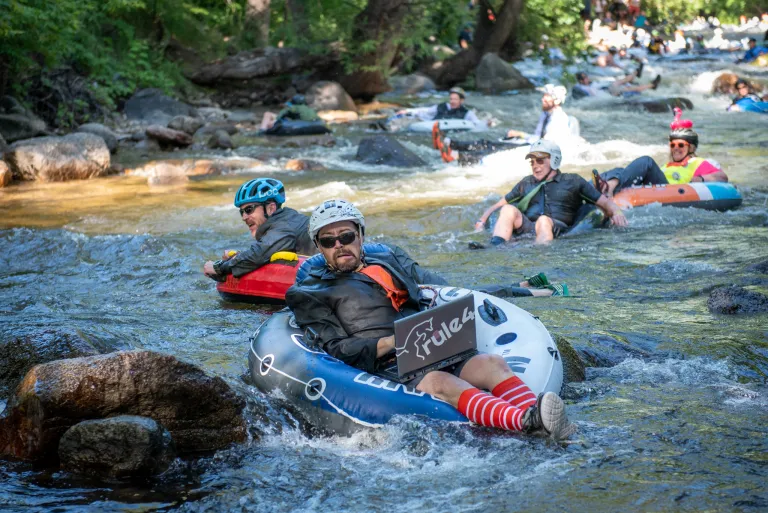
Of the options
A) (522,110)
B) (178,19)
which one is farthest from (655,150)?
(178,19)

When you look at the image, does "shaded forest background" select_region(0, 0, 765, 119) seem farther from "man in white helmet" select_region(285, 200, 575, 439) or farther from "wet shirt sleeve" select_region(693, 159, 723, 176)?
"man in white helmet" select_region(285, 200, 575, 439)

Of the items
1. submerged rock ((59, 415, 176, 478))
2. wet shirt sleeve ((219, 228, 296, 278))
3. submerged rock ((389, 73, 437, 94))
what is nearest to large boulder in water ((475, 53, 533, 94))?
submerged rock ((389, 73, 437, 94))

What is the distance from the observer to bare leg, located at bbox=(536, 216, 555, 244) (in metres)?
9.23

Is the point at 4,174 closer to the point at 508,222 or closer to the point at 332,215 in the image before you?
the point at 508,222

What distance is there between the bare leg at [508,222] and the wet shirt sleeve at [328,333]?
471 cm

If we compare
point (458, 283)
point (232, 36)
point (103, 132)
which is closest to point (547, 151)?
point (458, 283)

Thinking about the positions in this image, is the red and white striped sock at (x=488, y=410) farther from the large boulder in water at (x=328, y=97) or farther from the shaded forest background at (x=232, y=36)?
the large boulder in water at (x=328, y=97)

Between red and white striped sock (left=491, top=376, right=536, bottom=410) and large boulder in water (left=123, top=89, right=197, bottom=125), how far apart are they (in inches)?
670

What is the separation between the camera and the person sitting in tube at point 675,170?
1073 centimetres

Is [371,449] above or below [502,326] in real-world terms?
below

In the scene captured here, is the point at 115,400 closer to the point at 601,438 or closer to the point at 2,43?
the point at 601,438

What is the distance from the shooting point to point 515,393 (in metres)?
4.39

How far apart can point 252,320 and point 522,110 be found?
16932 mm

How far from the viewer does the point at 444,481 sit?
13.0ft
